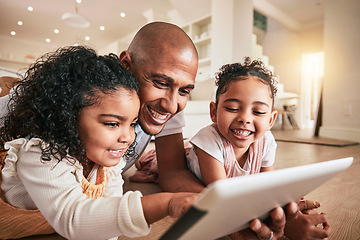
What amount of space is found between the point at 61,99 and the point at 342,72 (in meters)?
4.35

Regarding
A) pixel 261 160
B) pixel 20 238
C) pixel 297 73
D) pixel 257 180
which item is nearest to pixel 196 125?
pixel 261 160

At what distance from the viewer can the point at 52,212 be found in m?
0.51

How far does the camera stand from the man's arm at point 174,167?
97 centimetres

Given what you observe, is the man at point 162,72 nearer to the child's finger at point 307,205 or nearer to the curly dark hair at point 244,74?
the curly dark hair at point 244,74

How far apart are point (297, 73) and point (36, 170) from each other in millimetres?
7942

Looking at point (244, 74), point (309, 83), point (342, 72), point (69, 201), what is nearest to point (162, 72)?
point (244, 74)

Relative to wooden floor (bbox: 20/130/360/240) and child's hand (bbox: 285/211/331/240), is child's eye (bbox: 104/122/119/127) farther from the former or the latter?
child's hand (bbox: 285/211/331/240)

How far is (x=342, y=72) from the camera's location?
3795 mm

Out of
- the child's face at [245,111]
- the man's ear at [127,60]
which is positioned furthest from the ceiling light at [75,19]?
the child's face at [245,111]

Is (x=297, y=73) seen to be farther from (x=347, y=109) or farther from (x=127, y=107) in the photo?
(x=127, y=107)

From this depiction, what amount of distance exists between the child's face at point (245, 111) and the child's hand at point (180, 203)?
0.44 metres

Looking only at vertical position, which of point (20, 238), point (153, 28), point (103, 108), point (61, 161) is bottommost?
point (20, 238)

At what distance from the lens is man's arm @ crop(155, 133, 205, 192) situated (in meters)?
0.97

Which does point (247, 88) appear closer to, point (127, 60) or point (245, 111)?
point (245, 111)
